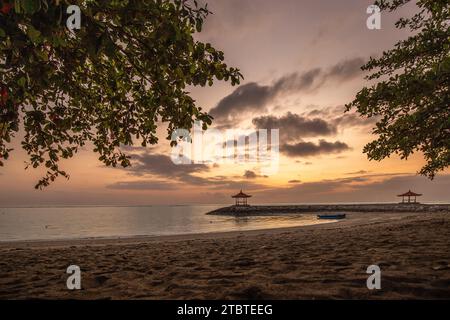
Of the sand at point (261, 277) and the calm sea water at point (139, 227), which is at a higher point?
the sand at point (261, 277)

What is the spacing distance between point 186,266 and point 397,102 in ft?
24.7

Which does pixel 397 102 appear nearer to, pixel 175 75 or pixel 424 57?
pixel 424 57

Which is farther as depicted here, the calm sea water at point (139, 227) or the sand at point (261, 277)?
the calm sea water at point (139, 227)

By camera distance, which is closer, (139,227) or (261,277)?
(261,277)

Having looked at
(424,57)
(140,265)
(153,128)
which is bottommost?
(140,265)

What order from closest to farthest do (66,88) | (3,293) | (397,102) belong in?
(3,293) < (66,88) < (397,102)

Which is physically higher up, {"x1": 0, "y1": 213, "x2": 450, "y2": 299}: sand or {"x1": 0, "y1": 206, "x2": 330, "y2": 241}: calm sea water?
{"x1": 0, "y1": 213, "x2": 450, "y2": 299}: sand

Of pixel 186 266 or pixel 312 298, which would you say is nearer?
pixel 312 298

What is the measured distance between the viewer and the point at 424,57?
11.0 m

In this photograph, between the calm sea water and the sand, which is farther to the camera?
the calm sea water

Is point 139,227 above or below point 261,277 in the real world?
below
